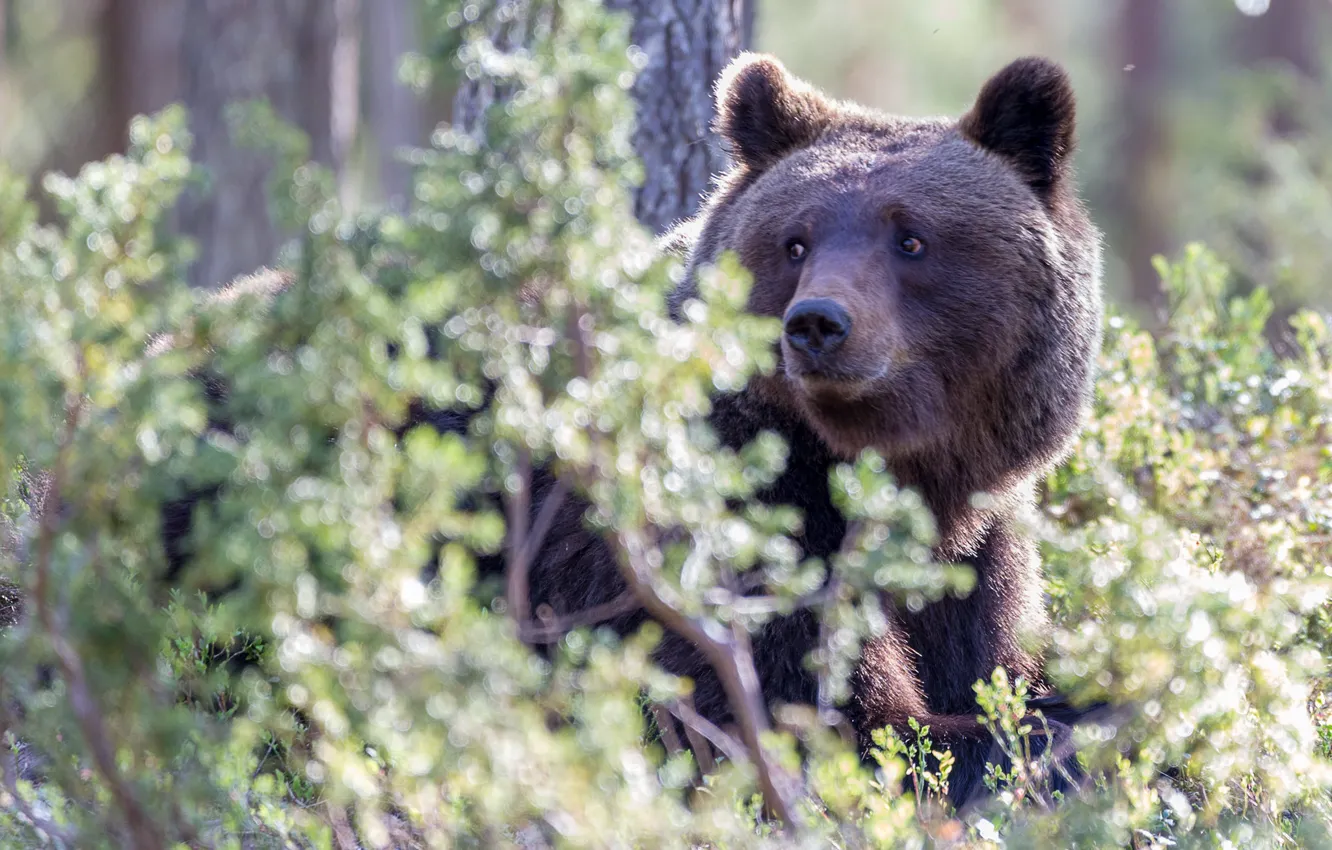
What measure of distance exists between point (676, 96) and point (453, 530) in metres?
4.34

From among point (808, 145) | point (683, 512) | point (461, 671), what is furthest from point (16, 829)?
point (808, 145)

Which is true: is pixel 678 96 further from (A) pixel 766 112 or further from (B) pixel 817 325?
(B) pixel 817 325

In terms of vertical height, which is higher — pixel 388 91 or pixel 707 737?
pixel 707 737

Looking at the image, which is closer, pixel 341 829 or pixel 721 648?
pixel 721 648

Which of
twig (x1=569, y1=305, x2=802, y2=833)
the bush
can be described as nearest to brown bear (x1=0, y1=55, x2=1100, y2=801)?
the bush

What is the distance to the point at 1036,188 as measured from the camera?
4.96m

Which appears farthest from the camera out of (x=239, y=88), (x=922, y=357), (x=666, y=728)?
(x=239, y=88)

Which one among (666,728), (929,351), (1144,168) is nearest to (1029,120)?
(929,351)

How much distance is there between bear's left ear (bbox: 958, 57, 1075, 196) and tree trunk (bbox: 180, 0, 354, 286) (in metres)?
7.62

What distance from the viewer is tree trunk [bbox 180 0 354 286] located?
445 inches

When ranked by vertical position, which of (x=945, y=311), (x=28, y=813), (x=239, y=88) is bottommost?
(x=239, y=88)

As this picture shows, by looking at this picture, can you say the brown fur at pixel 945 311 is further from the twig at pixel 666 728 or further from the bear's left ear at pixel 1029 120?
the twig at pixel 666 728

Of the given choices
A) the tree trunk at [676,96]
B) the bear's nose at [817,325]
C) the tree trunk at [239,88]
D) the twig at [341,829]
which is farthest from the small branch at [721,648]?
the tree trunk at [239,88]

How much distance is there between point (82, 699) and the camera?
2510mm
